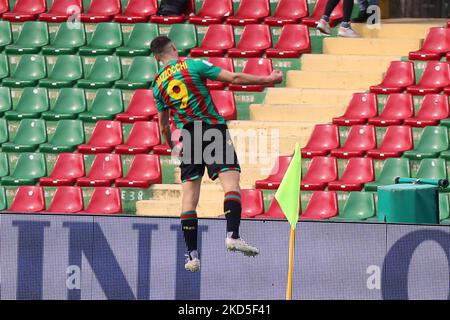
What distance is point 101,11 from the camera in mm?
20641

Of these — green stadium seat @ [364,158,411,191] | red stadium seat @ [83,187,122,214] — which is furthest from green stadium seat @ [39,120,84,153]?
green stadium seat @ [364,158,411,191]

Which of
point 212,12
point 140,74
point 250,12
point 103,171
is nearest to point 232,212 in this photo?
point 103,171

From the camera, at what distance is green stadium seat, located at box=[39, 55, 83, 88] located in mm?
19797

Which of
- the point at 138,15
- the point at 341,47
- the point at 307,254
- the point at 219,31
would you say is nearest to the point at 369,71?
the point at 341,47

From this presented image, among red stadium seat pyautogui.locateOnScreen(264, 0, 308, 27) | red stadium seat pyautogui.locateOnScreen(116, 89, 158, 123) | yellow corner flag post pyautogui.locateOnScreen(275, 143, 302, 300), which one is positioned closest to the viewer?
yellow corner flag post pyautogui.locateOnScreen(275, 143, 302, 300)

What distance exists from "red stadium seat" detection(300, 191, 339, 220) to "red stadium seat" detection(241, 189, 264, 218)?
0.47 metres

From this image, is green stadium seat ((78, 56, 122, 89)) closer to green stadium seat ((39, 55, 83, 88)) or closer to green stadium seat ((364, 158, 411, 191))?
green stadium seat ((39, 55, 83, 88))

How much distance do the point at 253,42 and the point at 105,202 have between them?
314cm

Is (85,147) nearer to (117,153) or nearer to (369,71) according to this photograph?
(117,153)

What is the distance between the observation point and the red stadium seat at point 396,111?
17953 millimetres

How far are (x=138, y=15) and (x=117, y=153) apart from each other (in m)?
2.51

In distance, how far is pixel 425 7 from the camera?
2127 centimetres

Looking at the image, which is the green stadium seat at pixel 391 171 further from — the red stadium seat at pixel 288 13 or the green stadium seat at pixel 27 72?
the green stadium seat at pixel 27 72

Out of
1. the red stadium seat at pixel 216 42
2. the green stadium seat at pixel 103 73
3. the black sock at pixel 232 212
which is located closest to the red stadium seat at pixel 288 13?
→ the red stadium seat at pixel 216 42
